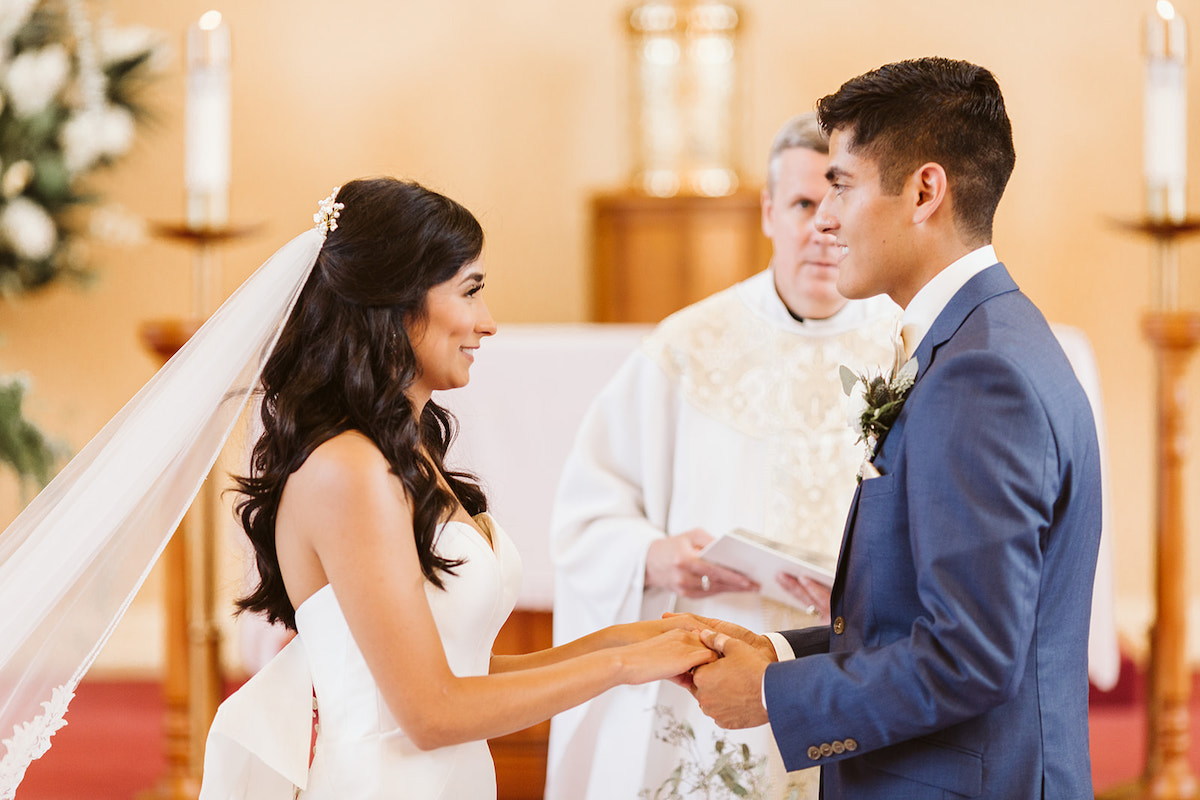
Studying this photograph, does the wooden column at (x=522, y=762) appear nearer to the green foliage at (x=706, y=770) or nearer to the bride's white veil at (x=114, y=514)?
the green foliage at (x=706, y=770)

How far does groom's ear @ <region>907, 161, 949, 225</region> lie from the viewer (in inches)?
71.4

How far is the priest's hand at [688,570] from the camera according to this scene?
Result: 264 cm

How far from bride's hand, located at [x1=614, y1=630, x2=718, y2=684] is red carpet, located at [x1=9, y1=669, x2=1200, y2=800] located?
240 cm

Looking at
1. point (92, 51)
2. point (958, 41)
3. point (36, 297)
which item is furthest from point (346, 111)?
point (958, 41)

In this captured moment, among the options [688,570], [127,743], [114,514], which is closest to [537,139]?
[127,743]

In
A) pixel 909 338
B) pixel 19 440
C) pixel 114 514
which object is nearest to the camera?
pixel 909 338

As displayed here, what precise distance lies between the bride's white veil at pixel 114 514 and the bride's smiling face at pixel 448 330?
21cm

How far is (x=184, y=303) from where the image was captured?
565 cm

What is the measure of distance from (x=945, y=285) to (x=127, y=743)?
12.6 ft

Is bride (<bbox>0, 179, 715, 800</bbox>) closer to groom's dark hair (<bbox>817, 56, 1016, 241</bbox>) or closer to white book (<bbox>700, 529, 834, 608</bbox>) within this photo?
white book (<bbox>700, 529, 834, 608</bbox>)

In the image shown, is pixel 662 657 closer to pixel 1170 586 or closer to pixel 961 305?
pixel 961 305

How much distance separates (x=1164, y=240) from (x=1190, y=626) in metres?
2.32

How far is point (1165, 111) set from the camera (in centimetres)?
367

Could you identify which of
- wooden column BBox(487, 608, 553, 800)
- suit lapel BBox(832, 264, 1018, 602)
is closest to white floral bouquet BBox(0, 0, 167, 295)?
wooden column BBox(487, 608, 553, 800)
